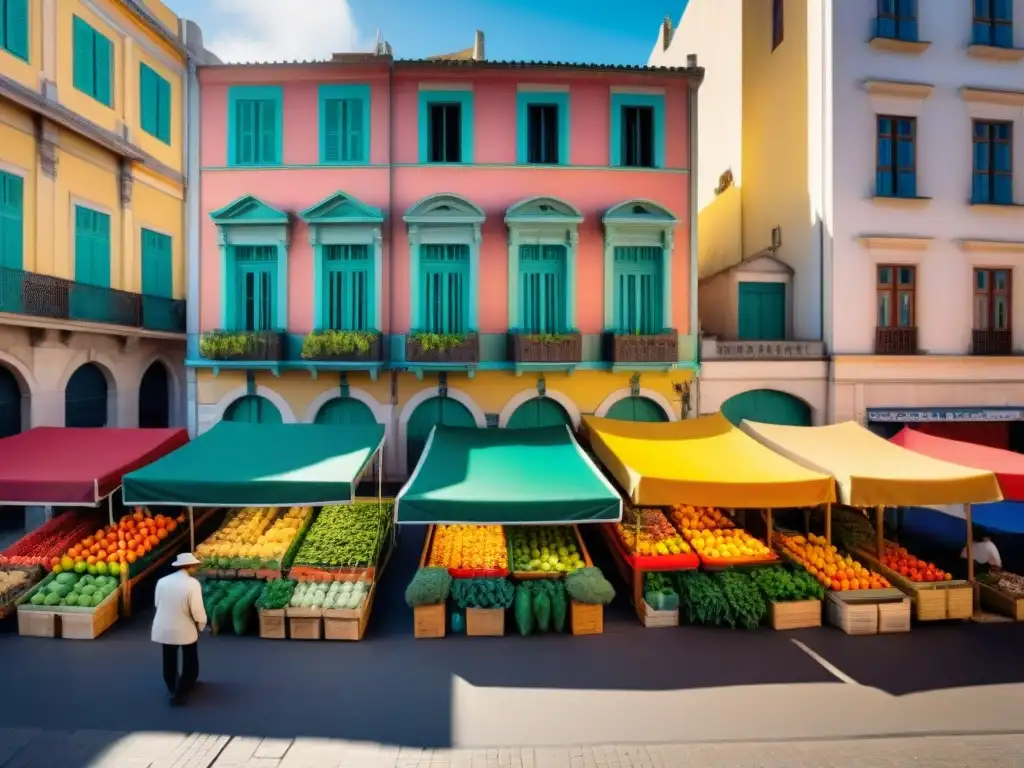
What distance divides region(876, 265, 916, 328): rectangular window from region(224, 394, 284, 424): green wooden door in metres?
15.4

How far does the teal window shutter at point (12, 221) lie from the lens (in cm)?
1151

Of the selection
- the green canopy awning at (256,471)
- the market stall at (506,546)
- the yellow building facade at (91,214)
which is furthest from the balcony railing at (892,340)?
the yellow building facade at (91,214)

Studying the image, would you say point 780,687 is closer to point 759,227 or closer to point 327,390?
point 327,390

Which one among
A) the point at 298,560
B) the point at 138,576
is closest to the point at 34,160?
the point at 138,576

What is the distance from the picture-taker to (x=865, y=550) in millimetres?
9648

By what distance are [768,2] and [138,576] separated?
21054mm

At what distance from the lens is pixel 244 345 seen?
1295cm

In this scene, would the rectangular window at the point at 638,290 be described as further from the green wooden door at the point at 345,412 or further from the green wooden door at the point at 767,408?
the green wooden door at the point at 345,412

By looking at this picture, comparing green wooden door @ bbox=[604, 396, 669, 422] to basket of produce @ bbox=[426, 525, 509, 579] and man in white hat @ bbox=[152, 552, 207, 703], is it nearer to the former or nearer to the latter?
basket of produce @ bbox=[426, 525, 509, 579]

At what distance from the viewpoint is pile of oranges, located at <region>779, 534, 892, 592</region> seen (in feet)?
27.8

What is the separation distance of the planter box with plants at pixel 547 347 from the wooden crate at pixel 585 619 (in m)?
6.21

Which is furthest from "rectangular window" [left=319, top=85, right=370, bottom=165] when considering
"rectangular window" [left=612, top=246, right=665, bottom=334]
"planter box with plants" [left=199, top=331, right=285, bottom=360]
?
"rectangular window" [left=612, top=246, right=665, bottom=334]

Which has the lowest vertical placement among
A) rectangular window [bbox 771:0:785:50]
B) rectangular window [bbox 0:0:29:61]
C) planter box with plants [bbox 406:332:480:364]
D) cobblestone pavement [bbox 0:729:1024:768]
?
cobblestone pavement [bbox 0:729:1024:768]

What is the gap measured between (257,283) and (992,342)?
18.7 m
